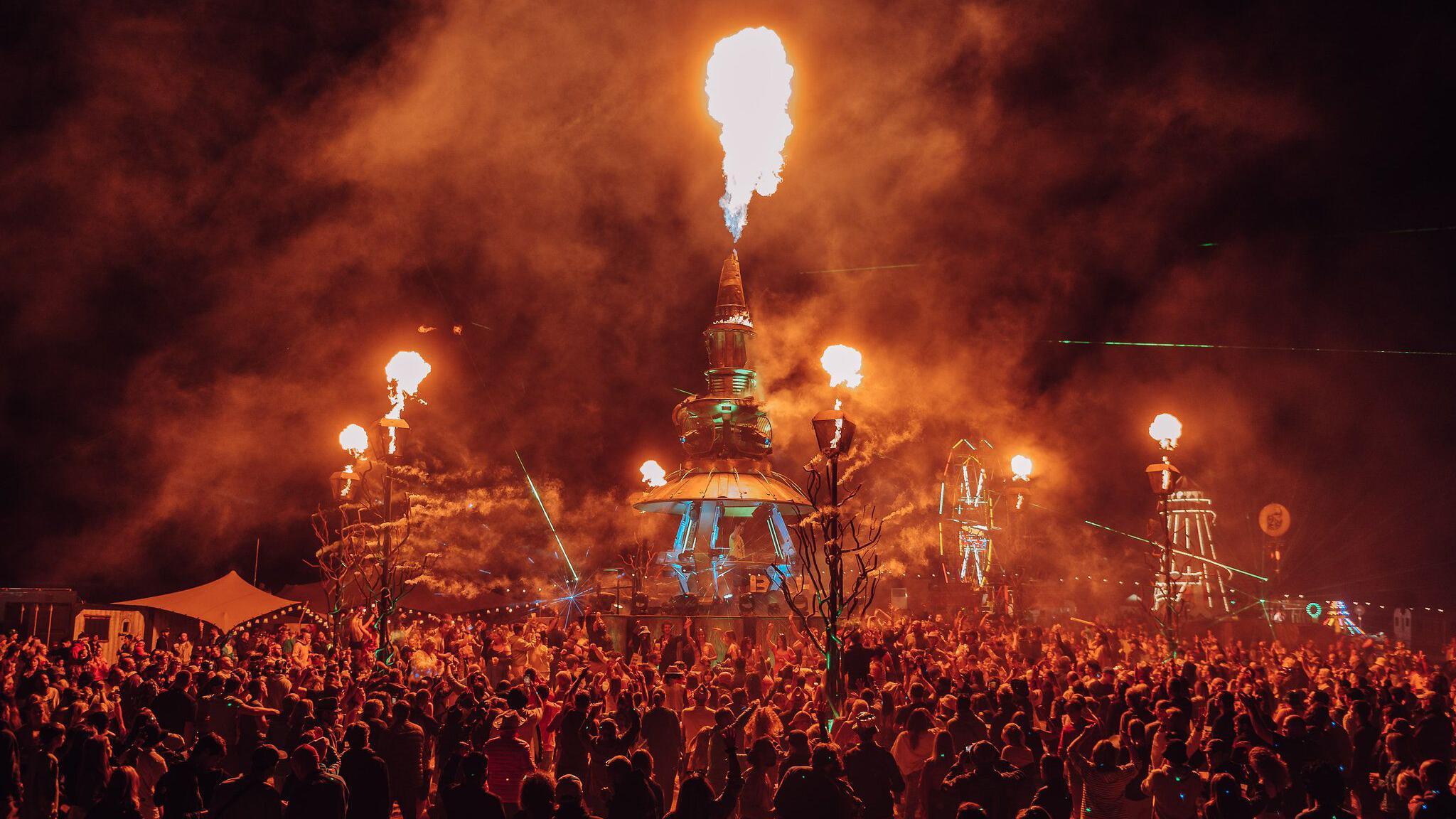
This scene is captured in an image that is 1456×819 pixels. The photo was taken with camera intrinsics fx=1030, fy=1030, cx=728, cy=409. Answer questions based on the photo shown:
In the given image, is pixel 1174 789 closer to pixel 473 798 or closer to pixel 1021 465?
pixel 473 798

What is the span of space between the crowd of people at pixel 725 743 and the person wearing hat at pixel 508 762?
2 cm

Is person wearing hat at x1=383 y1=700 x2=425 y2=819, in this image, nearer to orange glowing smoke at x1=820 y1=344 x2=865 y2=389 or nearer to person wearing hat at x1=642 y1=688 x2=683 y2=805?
person wearing hat at x1=642 y1=688 x2=683 y2=805

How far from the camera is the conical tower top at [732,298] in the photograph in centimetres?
4941

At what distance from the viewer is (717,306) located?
50062 mm

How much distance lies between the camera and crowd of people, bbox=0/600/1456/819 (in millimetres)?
7773

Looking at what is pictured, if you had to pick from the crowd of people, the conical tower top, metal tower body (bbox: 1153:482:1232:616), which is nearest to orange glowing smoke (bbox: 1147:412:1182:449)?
the crowd of people

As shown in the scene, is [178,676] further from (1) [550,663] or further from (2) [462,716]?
(1) [550,663]

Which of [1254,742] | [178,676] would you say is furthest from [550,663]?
[1254,742]

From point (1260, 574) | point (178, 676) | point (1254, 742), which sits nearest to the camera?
point (1254, 742)

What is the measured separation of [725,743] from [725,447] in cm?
3878

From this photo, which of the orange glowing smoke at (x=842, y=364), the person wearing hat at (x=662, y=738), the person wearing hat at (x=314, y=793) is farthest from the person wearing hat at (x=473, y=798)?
the orange glowing smoke at (x=842, y=364)

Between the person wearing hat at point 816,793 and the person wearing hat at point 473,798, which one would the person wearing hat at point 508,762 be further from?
the person wearing hat at point 816,793

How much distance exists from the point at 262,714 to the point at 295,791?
4.48m

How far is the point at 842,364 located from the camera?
19.5m
